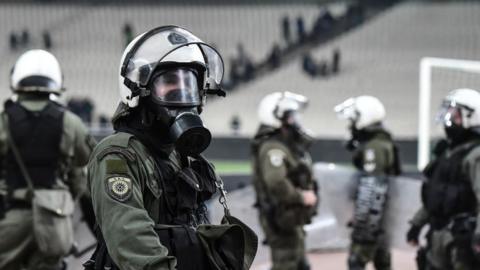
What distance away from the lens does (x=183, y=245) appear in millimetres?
3529

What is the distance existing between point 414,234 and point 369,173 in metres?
1.73

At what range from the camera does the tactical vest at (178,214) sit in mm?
3537

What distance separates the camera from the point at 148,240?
3.43 meters

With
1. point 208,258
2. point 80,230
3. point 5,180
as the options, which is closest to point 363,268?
point 80,230

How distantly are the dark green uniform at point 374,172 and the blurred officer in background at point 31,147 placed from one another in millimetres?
2951

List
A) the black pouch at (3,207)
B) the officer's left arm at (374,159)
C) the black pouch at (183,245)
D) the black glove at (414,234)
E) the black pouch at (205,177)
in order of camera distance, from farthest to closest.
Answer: the officer's left arm at (374,159) < the black glove at (414,234) < the black pouch at (3,207) < the black pouch at (205,177) < the black pouch at (183,245)

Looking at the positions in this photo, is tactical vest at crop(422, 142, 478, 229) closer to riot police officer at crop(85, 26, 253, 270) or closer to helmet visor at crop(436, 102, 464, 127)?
helmet visor at crop(436, 102, 464, 127)

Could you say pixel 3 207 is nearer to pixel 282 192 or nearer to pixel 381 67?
pixel 282 192

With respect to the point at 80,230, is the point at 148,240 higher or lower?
higher

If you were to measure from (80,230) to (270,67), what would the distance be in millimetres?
17676

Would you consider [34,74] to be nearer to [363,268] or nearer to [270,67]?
[363,268]

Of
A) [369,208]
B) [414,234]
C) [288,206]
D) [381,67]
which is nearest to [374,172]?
[369,208]

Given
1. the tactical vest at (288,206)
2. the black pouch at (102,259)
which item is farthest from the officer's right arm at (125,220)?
the tactical vest at (288,206)

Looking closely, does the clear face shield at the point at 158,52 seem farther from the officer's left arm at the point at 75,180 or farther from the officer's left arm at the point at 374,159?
the officer's left arm at the point at 374,159
